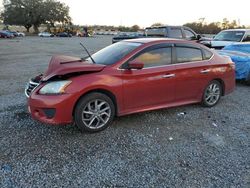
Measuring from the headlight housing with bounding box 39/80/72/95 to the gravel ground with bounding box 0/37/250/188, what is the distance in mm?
698

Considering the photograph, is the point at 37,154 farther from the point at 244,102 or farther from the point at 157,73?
the point at 244,102

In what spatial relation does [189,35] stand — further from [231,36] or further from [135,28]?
[135,28]

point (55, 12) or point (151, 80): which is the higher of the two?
point (55, 12)

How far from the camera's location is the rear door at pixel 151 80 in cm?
434

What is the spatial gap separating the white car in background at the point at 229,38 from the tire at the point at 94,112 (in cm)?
877

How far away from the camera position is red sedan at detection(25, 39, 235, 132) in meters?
3.88

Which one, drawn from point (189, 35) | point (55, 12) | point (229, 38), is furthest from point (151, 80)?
point (55, 12)

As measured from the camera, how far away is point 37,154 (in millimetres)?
3477

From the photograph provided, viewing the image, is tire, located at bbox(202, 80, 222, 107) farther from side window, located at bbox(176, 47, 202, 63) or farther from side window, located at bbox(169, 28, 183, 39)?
side window, located at bbox(169, 28, 183, 39)

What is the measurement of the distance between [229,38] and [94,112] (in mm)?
10298

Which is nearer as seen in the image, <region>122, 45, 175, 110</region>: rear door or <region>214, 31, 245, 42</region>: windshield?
<region>122, 45, 175, 110</region>: rear door

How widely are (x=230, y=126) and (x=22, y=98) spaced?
4.58 meters

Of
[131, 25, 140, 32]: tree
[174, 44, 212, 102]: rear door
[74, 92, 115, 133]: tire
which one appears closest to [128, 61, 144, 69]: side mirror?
[74, 92, 115, 133]: tire

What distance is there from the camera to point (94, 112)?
409cm
